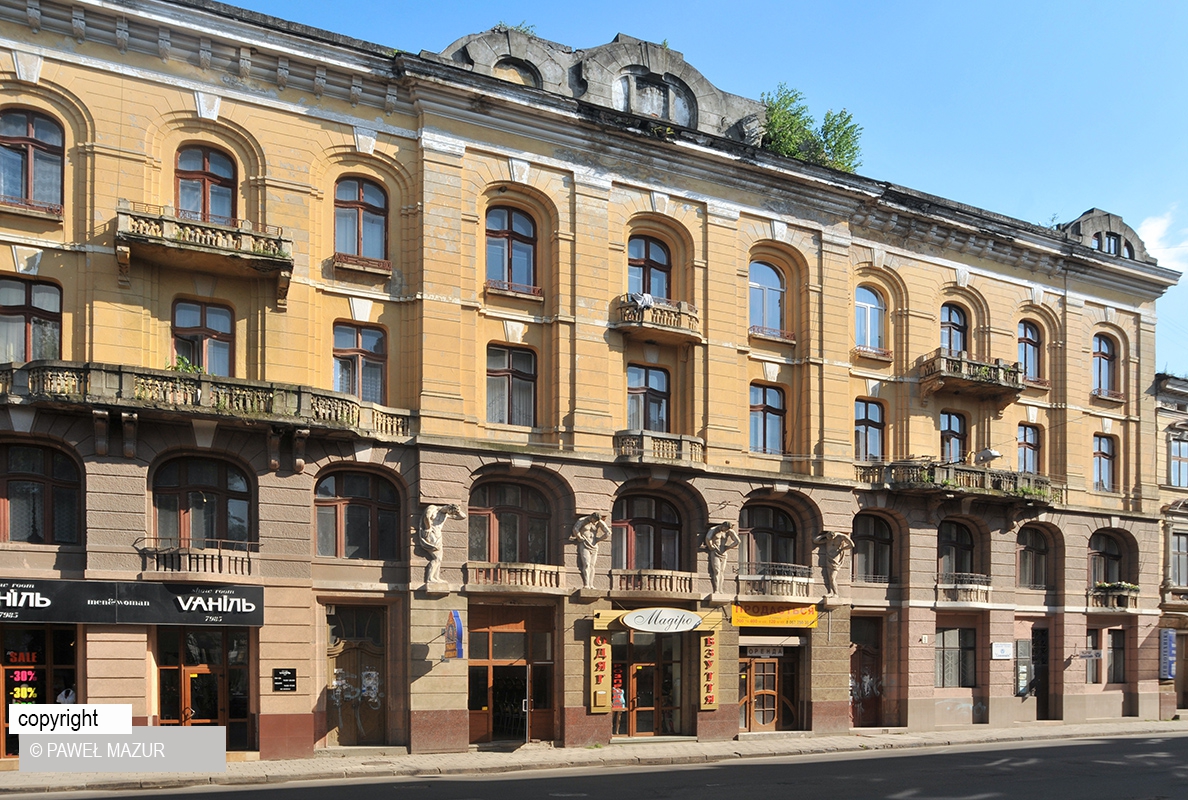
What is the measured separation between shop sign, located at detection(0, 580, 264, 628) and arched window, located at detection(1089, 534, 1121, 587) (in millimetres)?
33384

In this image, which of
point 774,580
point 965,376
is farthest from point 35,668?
point 965,376

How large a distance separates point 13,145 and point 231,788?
54.2 feet

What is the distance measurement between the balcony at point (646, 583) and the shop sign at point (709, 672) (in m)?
1.64

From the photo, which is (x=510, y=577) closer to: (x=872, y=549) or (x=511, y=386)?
(x=511, y=386)

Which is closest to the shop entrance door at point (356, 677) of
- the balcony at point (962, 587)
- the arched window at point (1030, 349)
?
the balcony at point (962, 587)

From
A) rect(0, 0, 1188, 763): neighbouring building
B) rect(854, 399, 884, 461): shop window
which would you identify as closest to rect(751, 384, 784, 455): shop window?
rect(0, 0, 1188, 763): neighbouring building

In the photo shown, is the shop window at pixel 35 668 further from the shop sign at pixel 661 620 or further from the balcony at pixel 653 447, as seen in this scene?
the balcony at pixel 653 447

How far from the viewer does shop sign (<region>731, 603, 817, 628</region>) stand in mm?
35625

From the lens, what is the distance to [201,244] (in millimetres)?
28219

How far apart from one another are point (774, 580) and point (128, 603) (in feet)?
63.7

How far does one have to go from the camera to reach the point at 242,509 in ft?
95.9

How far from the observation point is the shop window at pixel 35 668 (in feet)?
87.5

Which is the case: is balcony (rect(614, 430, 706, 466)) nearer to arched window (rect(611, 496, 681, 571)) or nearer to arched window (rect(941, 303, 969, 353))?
arched window (rect(611, 496, 681, 571))

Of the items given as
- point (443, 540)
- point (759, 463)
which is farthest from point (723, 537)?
point (443, 540)
